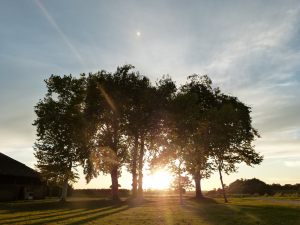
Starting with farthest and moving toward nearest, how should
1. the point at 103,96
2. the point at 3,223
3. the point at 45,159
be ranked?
1. the point at 103,96
2. the point at 45,159
3. the point at 3,223

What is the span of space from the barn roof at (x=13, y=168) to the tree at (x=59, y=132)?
7.67 m

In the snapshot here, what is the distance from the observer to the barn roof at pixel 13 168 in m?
61.0

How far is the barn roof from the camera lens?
2403 inches

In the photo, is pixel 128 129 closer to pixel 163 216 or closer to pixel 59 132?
pixel 59 132

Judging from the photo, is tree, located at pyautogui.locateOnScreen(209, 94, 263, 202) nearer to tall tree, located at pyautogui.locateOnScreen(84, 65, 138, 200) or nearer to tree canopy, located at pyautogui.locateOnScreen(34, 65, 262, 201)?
tree canopy, located at pyautogui.locateOnScreen(34, 65, 262, 201)

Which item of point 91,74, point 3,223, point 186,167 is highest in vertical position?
point 91,74

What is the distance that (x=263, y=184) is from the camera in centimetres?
9381

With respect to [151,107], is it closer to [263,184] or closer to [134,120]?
[134,120]

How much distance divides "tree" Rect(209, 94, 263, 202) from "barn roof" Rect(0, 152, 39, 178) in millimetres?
32785

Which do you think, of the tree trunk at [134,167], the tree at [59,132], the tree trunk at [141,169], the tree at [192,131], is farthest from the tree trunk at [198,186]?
the tree at [59,132]

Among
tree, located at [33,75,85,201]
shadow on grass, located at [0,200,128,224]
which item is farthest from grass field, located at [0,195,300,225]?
tree, located at [33,75,85,201]

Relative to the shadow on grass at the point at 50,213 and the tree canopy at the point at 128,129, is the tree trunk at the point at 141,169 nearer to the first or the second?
the tree canopy at the point at 128,129

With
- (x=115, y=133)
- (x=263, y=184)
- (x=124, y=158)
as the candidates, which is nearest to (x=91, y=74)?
(x=115, y=133)

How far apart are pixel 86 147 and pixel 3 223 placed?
3459 cm
